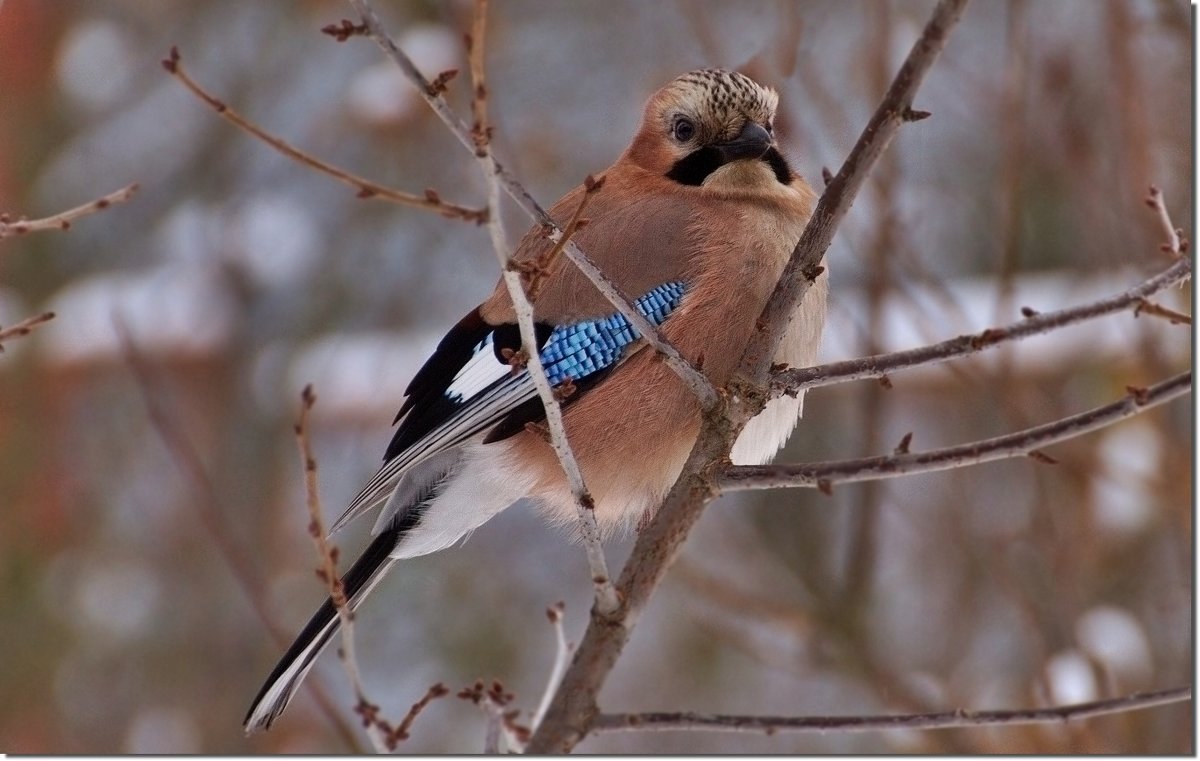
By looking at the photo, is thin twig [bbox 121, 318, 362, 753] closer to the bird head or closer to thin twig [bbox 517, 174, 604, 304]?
thin twig [bbox 517, 174, 604, 304]

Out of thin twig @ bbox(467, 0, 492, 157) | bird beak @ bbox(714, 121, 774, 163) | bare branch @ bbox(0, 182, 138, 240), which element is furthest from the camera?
bird beak @ bbox(714, 121, 774, 163)

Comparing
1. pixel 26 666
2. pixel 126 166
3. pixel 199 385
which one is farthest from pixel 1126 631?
pixel 126 166

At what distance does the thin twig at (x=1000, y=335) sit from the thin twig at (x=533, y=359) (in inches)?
16.9

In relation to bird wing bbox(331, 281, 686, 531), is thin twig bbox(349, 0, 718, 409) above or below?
above

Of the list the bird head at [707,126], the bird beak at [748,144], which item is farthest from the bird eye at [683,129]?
the bird beak at [748,144]

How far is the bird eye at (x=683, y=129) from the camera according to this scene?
121 inches

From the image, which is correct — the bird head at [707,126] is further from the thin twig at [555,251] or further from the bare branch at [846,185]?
the thin twig at [555,251]

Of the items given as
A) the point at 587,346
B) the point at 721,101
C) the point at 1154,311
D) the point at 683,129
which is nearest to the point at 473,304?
the point at 683,129

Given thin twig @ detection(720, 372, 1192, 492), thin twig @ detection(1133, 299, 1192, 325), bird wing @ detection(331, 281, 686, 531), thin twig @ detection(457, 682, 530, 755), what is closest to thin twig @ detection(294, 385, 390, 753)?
thin twig @ detection(457, 682, 530, 755)

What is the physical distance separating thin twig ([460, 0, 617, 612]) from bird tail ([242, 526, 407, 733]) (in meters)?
0.55

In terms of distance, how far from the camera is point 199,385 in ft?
18.5

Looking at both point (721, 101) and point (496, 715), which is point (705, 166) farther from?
point (496, 715)

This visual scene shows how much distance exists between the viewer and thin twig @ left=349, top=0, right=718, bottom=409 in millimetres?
1665

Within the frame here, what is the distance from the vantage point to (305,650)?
2521 millimetres
